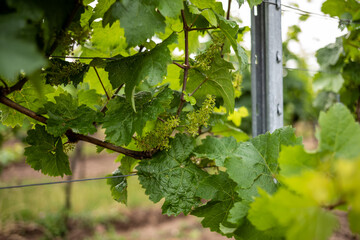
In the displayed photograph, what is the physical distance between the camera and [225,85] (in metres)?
0.95

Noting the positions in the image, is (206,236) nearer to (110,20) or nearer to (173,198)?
(173,198)

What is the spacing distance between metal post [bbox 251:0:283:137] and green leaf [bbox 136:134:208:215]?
44 cm

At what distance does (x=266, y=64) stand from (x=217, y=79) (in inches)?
14.2

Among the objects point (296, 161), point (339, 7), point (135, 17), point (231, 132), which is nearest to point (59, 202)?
point (231, 132)

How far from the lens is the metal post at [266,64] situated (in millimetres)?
1203

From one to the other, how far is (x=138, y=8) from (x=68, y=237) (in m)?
3.52

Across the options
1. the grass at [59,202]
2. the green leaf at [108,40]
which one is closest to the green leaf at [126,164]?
the green leaf at [108,40]

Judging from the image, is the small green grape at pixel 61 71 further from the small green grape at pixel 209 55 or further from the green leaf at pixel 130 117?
the small green grape at pixel 209 55

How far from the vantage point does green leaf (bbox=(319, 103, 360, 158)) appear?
0.56 metres

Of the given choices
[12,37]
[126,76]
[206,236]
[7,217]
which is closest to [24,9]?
[12,37]

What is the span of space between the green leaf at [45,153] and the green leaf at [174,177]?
0.76 feet

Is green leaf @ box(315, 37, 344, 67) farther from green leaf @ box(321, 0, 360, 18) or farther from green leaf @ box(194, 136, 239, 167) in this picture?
green leaf @ box(194, 136, 239, 167)

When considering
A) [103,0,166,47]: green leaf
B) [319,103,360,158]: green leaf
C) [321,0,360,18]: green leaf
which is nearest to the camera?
[319,103,360,158]: green leaf

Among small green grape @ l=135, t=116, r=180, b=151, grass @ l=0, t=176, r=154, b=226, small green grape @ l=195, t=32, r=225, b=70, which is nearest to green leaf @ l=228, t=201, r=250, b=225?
small green grape @ l=135, t=116, r=180, b=151
